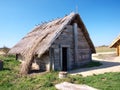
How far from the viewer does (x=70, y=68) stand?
20.1 m

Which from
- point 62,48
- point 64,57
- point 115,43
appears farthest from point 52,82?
point 115,43

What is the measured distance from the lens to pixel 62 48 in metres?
20.4

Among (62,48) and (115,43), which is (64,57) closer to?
(62,48)

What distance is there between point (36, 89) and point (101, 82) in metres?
3.72

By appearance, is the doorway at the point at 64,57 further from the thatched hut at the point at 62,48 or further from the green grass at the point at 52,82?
the green grass at the point at 52,82

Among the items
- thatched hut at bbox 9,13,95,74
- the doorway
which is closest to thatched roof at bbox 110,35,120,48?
thatched hut at bbox 9,13,95,74

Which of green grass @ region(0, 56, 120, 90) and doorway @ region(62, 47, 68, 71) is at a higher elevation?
doorway @ region(62, 47, 68, 71)

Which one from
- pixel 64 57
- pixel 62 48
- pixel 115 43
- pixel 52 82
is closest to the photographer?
pixel 52 82

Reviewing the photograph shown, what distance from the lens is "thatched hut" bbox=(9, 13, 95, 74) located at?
18625 millimetres

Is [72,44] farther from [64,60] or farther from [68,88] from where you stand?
[68,88]

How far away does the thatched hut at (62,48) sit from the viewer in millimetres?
18625

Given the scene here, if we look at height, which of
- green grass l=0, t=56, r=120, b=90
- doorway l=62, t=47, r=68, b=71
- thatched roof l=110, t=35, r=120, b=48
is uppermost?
thatched roof l=110, t=35, r=120, b=48

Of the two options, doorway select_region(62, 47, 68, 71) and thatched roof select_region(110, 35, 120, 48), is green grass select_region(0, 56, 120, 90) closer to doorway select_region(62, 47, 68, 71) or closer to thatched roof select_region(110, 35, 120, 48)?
doorway select_region(62, 47, 68, 71)

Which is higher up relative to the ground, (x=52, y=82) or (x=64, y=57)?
(x=64, y=57)
